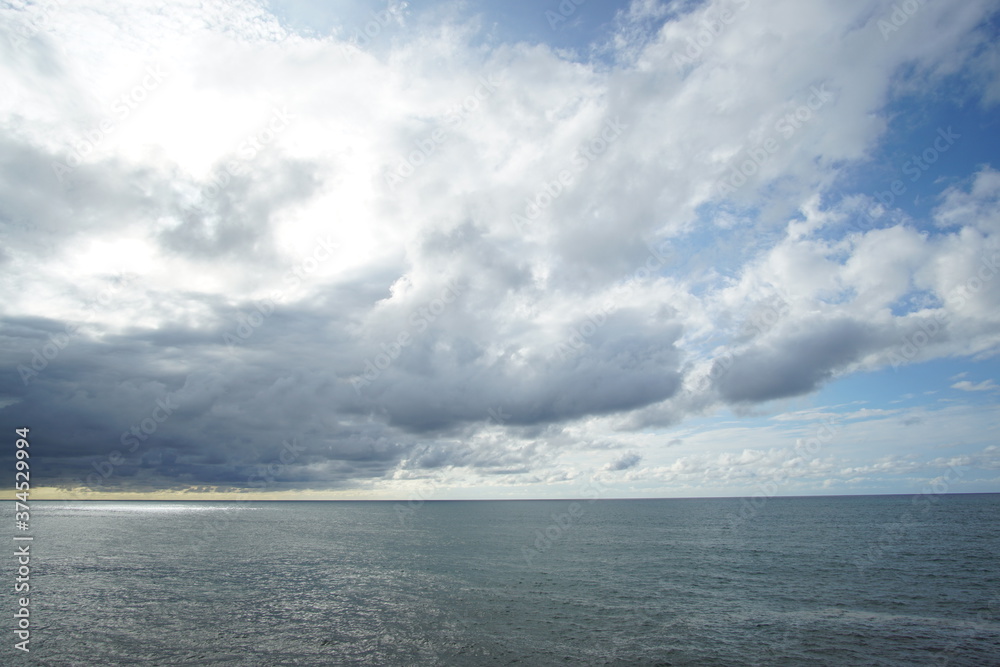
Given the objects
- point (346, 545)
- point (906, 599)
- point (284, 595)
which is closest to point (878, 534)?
point (906, 599)

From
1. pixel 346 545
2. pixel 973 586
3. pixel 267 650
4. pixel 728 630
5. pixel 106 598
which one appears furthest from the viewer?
pixel 346 545

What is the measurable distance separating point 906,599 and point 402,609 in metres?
50.7

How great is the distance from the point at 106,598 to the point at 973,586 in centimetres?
9369

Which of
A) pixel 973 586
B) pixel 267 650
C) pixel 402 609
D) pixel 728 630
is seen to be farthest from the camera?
pixel 973 586

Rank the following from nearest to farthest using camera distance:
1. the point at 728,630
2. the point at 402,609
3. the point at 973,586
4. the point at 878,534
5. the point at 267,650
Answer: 1. the point at 267,650
2. the point at 728,630
3. the point at 402,609
4. the point at 973,586
5. the point at 878,534

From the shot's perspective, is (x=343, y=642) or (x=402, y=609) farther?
(x=402, y=609)

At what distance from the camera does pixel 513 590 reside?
56.8 metres

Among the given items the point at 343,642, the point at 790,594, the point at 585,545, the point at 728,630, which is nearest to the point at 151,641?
the point at 343,642

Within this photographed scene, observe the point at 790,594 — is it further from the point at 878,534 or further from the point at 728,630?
the point at 878,534

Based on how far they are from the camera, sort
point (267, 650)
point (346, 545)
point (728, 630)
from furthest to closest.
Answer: point (346, 545)
point (728, 630)
point (267, 650)

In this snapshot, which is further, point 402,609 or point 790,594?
point 790,594

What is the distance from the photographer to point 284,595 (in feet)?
180

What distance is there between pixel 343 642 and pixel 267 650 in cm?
540

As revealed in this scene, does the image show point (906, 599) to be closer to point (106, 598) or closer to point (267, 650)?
point (267, 650)
